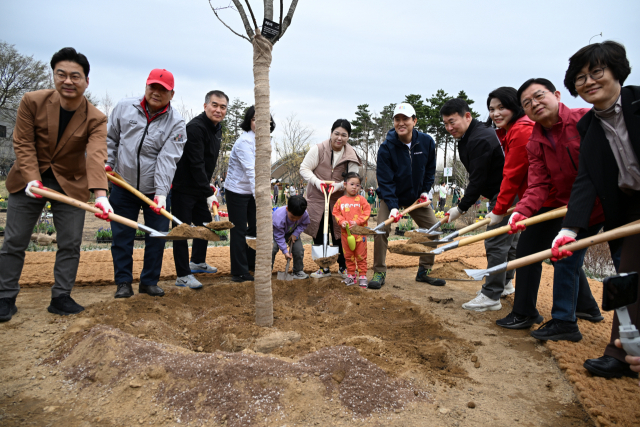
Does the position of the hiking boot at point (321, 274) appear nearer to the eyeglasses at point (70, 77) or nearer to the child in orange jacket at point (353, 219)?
the child in orange jacket at point (353, 219)

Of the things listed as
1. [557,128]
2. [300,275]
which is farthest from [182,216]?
[557,128]

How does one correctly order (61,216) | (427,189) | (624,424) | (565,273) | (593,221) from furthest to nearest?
(427,189) → (61,216) → (565,273) → (593,221) → (624,424)

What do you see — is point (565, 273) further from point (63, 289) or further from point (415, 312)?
point (63, 289)

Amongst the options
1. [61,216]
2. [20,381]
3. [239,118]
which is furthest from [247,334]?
[239,118]

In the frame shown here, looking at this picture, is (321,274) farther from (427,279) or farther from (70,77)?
(70,77)

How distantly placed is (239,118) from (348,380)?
28559 millimetres

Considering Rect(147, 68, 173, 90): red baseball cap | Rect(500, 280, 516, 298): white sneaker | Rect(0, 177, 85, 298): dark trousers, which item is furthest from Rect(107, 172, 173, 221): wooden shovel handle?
Rect(500, 280, 516, 298): white sneaker

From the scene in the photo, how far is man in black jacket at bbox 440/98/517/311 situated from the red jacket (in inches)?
29.2

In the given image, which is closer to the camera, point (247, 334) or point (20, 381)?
point (20, 381)

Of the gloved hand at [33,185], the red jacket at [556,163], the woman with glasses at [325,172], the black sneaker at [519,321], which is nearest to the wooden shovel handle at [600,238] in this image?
the red jacket at [556,163]

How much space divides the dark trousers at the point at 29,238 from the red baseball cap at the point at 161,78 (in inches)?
47.0

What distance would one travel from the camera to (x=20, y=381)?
2.21 metres

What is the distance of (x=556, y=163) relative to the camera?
9.36 ft

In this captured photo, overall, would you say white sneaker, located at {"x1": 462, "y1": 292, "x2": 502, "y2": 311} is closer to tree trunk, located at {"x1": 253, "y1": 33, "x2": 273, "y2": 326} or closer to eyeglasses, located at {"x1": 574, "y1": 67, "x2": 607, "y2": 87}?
tree trunk, located at {"x1": 253, "y1": 33, "x2": 273, "y2": 326}
